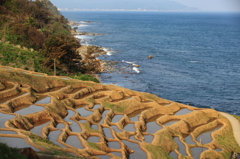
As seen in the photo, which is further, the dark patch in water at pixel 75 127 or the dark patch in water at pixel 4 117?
the dark patch in water at pixel 75 127

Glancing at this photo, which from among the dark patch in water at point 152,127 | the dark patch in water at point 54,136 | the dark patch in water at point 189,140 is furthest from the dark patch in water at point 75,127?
the dark patch in water at point 189,140

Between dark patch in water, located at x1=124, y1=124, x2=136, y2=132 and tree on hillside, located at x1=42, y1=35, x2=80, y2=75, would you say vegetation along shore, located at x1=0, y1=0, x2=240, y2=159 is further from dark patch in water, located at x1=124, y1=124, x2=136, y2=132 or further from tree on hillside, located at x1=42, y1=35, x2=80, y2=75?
tree on hillside, located at x1=42, y1=35, x2=80, y2=75

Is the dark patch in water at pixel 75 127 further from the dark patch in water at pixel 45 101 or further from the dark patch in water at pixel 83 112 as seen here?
the dark patch in water at pixel 45 101

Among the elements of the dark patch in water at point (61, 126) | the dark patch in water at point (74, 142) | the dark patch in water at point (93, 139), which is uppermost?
the dark patch in water at point (61, 126)

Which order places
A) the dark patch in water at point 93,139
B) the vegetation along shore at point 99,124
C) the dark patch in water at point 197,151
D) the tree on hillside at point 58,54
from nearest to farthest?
the vegetation along shore at point 99,124, the dark patch in water at point 93,139, the dark patch in water at point 197,151, the tree on hillside at point 58,54

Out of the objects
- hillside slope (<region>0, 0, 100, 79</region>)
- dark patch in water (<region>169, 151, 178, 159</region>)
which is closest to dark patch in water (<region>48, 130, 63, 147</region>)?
dark patch in water (<region>169, 151, 178, 159</region>)

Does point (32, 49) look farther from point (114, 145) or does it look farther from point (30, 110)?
point (114, 145)

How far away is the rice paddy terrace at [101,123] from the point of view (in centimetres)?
3167

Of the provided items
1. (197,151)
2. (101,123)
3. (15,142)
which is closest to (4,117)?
(15,142)

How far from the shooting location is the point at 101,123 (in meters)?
39.8

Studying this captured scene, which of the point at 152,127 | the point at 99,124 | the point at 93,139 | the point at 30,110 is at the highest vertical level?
the point at 30,110

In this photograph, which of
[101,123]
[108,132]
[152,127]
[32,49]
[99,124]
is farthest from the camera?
[32,49]

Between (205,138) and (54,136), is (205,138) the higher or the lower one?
the lower one

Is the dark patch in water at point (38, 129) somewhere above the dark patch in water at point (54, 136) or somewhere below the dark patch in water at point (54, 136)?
above
